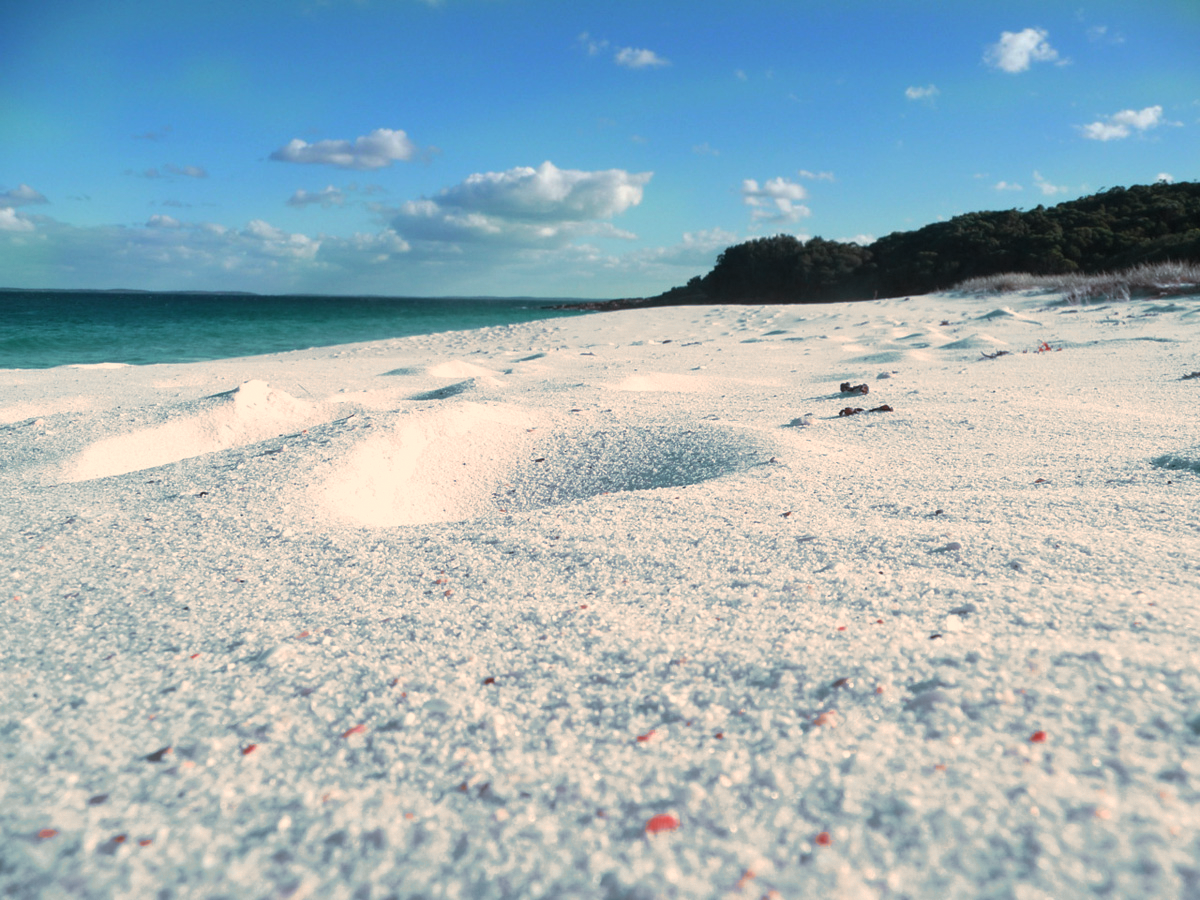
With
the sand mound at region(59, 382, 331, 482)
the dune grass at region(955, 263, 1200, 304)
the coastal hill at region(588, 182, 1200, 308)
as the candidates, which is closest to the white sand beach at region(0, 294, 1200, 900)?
the sand mound at region(59, 382, 331, 482)

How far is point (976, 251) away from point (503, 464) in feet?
69.0

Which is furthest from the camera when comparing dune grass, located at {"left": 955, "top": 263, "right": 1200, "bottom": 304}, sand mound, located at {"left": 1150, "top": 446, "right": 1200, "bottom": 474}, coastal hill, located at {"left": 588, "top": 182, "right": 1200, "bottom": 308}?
coastal hill, located at {"left": 588, "top": 182, "right": 1200, "bottom": 308}

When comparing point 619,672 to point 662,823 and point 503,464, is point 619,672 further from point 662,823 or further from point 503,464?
point 503,464

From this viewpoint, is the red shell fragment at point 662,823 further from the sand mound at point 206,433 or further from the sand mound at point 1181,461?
the sand mound at point 206,433

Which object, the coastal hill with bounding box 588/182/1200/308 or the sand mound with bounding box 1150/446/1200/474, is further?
the coastal hill with bounding box 588/182/1200/308

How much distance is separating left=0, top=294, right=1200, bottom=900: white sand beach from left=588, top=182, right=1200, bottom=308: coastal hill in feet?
42.8

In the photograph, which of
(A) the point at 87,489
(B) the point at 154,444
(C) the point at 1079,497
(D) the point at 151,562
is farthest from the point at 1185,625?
(B) the point at 154,444

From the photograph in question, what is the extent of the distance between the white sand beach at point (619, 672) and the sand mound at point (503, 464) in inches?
0.9

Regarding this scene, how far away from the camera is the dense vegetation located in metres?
16.4

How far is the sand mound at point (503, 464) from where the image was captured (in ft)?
7.62

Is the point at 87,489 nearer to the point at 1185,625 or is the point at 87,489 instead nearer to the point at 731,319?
the point at 1185,625

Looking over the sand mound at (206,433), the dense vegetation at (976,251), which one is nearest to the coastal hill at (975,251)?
the dense vegetation at (976,251)

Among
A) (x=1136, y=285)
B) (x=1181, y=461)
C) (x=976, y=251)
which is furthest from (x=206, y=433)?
(x=976, y=251)

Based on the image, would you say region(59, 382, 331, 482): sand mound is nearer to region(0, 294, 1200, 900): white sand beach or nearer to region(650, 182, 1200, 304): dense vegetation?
region(0, 294, 1200, 900): white sand beach
